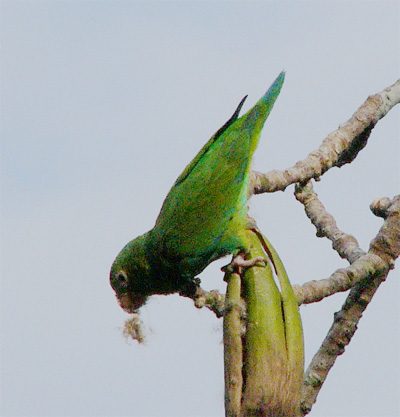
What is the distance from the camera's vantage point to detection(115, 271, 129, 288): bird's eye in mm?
4746

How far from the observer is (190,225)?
15.3 feet

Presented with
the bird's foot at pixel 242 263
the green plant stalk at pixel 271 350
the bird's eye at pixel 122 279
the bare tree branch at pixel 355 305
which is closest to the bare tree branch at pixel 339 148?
the bare tree branch at pixel 355 305

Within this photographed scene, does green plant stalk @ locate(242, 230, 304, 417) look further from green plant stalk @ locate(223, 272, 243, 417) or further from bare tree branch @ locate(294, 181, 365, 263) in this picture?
bare tree branch @ locate(294, 181, 365, 263)

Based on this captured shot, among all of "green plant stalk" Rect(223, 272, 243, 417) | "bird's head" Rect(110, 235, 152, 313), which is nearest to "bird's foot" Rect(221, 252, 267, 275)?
"green plant stalk" Rect(223, 272, 243, 417)

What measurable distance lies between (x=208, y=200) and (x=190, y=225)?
0.20 meters

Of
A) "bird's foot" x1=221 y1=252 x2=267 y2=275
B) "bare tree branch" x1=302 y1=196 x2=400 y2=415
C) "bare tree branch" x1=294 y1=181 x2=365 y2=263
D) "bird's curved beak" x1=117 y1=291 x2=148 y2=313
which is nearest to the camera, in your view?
"bird's foot" x1=221 y1=252 x2=267 y2=275

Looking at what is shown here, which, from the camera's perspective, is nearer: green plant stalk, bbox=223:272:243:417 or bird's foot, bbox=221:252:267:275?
green plant stalk, bbox=223:272:243:417

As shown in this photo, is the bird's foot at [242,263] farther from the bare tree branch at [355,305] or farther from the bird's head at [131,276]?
the bird's head at [131,276]

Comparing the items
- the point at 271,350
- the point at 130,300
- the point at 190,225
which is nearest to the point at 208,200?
the point at 190,225

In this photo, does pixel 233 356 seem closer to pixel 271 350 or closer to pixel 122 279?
pixel 271 350

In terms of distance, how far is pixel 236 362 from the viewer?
316cm

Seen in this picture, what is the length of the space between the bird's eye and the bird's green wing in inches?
12.8

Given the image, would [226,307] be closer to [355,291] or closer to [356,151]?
[355,291]

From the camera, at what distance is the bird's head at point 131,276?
15.5ft
